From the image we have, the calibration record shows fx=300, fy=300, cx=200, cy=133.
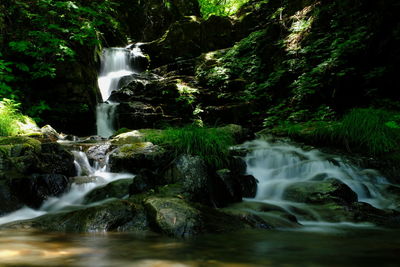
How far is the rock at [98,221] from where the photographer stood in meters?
3.42

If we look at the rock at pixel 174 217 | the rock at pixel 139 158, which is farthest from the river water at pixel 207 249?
the rock at pixel 139 158

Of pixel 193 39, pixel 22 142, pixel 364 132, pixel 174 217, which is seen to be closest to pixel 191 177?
pixel 174 217

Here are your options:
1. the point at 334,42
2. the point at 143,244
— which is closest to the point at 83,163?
Result: the point at 143,244

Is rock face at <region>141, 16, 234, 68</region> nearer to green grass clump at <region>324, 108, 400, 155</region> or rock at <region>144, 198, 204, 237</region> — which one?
green grass clump at <region>324, 108, 400, 155</region>

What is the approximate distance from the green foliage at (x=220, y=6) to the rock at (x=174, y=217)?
52.7ft

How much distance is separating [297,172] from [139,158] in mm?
3272

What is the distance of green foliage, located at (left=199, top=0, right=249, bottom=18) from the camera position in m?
18.4

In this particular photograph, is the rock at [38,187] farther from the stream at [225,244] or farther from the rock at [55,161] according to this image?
the rock at [55,161]

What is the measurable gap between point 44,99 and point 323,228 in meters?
10.0

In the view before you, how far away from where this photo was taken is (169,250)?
2.60 metres

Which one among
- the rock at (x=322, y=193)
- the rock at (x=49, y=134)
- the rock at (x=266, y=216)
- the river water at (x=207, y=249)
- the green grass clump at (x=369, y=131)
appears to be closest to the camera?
the river water at (x=207, y=249)

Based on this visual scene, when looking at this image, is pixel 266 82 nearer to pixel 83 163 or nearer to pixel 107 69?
pixel 83 163

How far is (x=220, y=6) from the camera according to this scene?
797 inches

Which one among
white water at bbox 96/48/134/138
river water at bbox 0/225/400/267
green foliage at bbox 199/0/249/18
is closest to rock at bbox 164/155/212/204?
river water at bbox 0/225/400/267
